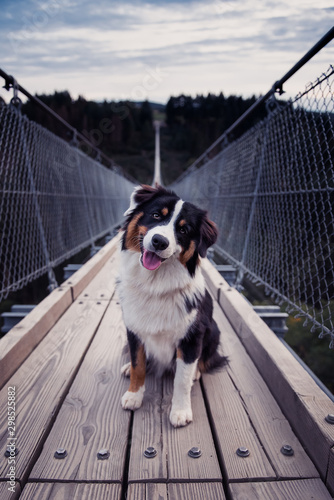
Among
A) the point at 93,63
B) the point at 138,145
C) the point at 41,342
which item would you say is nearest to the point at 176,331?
the point at 41,342

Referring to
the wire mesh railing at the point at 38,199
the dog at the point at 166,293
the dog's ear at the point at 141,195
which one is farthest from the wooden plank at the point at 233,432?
the wire mesh railing at the point at 38,199

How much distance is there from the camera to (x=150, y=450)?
1157mm

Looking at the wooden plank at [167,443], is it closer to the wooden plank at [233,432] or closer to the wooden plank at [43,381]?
the wooden plank at [233,432]

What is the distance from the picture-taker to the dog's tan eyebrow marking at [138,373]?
1.47 metres

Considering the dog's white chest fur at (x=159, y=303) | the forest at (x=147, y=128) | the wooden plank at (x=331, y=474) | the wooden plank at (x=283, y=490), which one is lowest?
the wooden plank at (x=283, y=490)

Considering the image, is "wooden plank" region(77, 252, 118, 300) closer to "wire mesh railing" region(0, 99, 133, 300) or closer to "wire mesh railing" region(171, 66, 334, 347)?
"wire mesh railing" region(0, 99, 133, 300)

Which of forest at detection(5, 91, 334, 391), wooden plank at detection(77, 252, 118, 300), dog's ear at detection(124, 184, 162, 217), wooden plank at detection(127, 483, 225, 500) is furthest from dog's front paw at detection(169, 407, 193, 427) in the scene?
forest at detection(5, 91, 334, 391)

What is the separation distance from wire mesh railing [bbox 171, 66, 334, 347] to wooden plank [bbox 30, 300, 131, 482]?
85 centimetres

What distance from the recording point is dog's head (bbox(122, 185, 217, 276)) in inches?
54.5

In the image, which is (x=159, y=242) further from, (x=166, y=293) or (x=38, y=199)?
(x=38, y=199)

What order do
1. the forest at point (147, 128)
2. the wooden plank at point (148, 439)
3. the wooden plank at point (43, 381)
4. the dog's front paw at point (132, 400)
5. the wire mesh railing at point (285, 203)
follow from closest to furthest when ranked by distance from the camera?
the wooden plank at point (148, 439), the wooden plank at point (43, 381), the dog's front paw at point (132, 400), the wire mesh railing at point (285, 203), the forest at point (147, 128)

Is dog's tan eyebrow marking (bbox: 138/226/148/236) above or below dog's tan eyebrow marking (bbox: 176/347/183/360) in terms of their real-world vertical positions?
above

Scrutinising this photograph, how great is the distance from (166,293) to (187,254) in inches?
6.9

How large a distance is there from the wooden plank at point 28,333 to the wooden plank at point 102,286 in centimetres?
33
